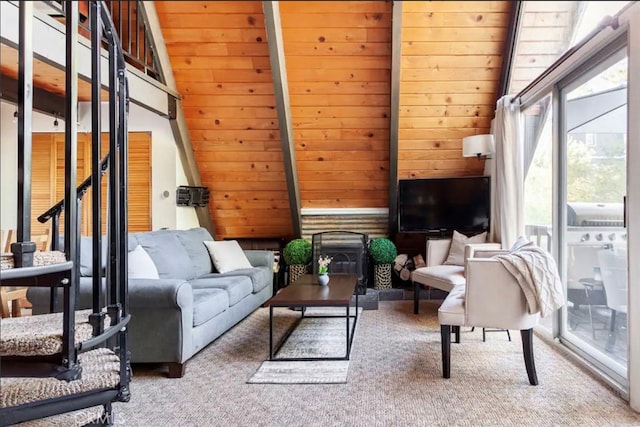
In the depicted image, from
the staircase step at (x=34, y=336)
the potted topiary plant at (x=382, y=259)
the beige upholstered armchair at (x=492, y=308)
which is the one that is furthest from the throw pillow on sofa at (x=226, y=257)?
the staircase step at (x=34, y=336)

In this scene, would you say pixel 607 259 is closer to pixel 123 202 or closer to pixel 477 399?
pixel 477 399

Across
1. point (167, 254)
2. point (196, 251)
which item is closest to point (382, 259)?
point (196, 251)

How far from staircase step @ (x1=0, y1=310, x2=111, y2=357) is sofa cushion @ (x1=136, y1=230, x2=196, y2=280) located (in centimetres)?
218

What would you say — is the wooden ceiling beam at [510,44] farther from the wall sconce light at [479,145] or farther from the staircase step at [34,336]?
the staircase step at [34,336]

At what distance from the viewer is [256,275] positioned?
429 cm

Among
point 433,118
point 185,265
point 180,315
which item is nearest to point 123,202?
point 180,315

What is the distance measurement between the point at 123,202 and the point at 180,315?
1.29m

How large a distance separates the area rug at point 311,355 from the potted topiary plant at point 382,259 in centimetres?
119

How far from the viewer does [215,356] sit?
10.1 feet

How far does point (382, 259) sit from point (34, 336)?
4.30m

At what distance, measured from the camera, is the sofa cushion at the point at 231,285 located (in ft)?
11.6

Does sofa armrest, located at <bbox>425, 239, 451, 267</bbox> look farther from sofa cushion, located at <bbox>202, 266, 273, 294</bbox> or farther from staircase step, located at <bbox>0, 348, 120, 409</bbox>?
staircase step, located at <bbox>0, 348, 120, 409</bbox>

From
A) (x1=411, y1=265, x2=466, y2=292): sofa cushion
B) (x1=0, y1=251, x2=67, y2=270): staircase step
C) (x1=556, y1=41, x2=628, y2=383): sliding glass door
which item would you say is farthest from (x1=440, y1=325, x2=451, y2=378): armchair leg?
(x1=0, y1=251, x2=67, y2=270): staircase step

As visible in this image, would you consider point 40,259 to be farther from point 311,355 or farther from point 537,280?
point 537,280
